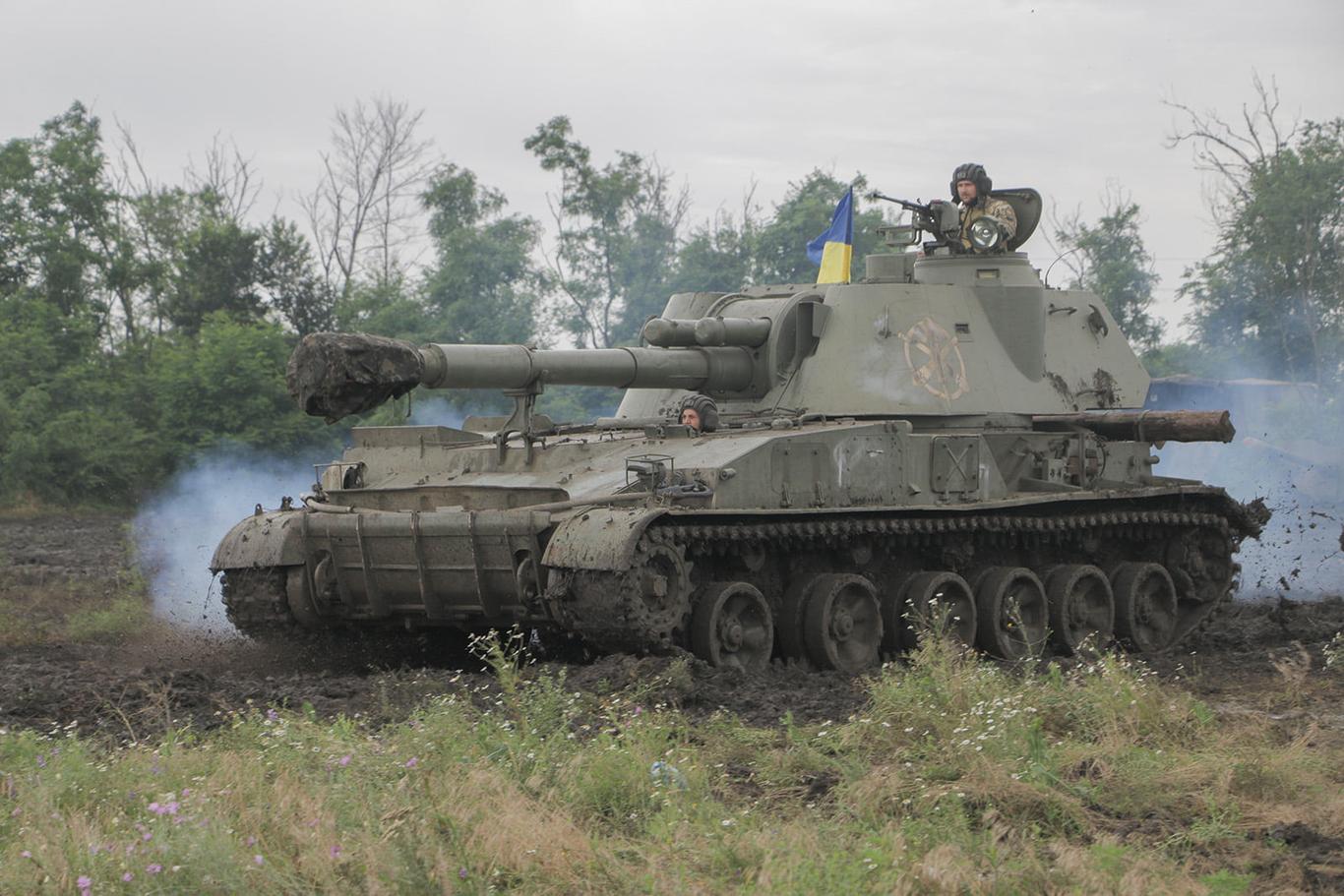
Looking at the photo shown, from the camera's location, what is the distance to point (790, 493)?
1122 centimetres

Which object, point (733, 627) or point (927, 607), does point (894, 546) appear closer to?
point (927, 607)

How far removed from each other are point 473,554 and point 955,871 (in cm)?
548

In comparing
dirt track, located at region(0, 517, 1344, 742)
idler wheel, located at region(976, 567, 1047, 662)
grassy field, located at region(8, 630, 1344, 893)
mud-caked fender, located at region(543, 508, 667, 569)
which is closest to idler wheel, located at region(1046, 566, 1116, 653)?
idler wheel, located at region(976, 567, 1047, 662)

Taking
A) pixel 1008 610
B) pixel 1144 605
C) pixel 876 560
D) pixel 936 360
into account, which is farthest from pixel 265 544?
pixel 1144 605

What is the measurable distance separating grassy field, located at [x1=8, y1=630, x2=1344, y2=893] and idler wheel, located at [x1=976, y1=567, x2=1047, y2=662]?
12.3ft

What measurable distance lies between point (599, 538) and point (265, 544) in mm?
2919

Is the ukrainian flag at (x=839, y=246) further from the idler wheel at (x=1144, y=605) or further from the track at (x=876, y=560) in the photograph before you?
the idler wheel at (x=1144, y=605)

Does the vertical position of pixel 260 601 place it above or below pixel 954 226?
below

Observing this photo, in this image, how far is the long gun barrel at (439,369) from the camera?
10.2 metres

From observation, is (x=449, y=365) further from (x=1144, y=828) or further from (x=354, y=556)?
(x=1144, y=828)

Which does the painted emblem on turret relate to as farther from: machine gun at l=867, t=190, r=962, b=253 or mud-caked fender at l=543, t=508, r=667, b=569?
mud-caked fender at l=543, t=508, r=667, b=569

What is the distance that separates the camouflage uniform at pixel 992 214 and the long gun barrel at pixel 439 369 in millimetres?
2950

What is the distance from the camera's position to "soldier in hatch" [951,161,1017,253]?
14.5 meters

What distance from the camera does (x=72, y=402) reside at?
29.2 metres
